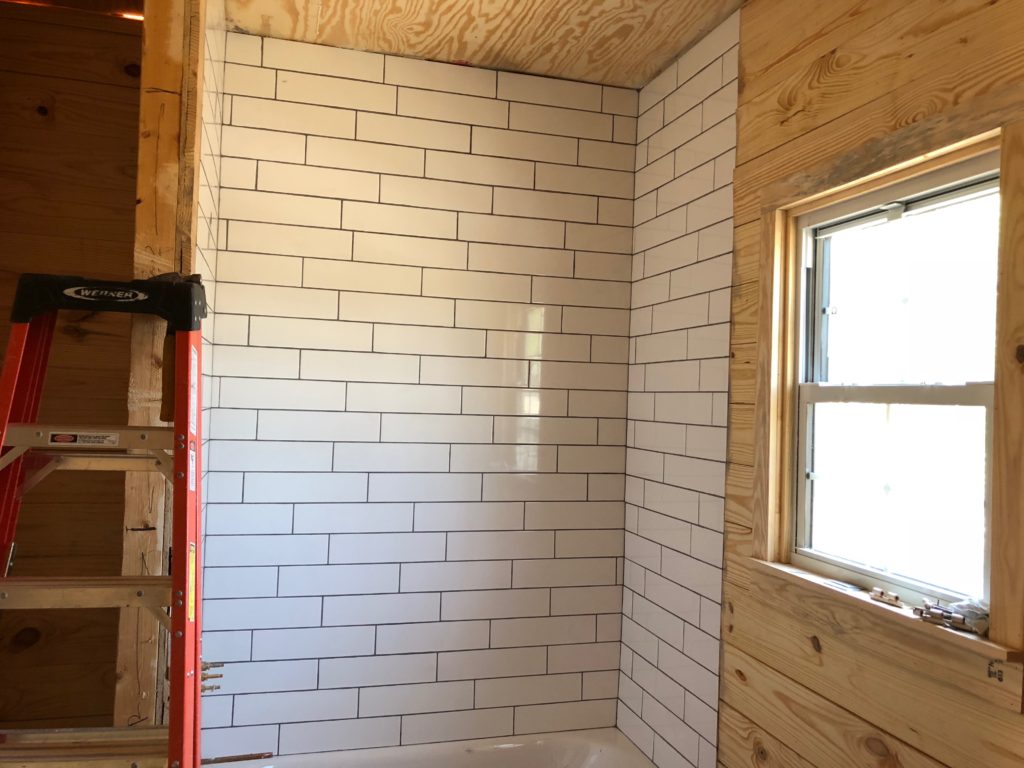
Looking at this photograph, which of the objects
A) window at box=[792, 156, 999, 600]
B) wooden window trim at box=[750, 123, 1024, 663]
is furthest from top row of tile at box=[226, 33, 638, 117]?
window at box=[792, 156, 999, 600]

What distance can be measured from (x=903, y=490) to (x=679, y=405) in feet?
2.49

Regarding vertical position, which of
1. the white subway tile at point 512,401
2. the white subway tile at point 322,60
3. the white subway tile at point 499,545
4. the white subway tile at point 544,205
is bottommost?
the white subway tile at point 499,545

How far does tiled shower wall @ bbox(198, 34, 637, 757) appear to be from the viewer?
2217mm

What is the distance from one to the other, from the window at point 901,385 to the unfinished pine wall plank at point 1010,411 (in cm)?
9

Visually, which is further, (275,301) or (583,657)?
(583,657)

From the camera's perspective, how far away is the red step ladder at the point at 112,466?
123 centimetres

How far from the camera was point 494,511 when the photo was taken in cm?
241

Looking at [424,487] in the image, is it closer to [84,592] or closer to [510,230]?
[510,230]

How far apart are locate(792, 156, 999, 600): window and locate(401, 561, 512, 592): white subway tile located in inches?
38.7

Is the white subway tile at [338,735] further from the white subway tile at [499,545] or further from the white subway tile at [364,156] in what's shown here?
the white subway tile at [364,156]

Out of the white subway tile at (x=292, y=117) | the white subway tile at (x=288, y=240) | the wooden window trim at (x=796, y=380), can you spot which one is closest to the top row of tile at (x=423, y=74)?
the white subway tile at (x=292, y=117)

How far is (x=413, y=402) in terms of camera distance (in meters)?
2.35

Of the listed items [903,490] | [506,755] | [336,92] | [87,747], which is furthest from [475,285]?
[87,747]

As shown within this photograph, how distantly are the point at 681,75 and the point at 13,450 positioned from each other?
6.50 feet
